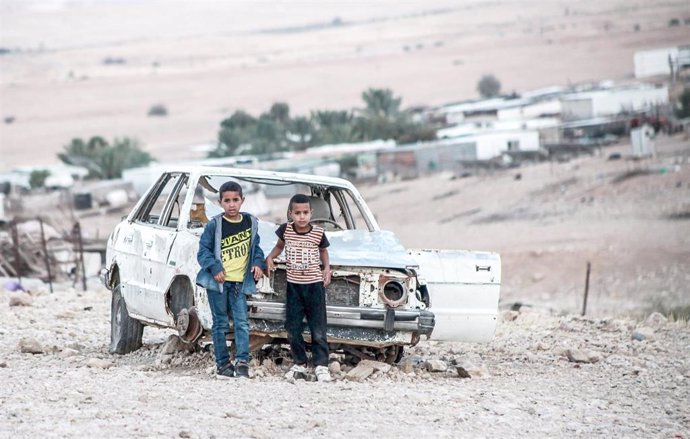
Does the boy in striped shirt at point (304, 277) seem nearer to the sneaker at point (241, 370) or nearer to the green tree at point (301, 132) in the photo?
the sneaker at point (241, 370)

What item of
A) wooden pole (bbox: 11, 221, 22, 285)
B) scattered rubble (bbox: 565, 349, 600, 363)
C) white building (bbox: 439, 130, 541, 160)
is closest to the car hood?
scattered rubble (bbox: 565, 349, 600, 363)

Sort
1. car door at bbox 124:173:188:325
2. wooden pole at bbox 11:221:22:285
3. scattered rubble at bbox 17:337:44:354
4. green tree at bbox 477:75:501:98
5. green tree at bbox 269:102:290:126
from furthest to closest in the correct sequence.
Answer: green tree at bbox 477:75:501:98, green tree at bbox 269:102:290:126, wooden pole at bbox 11:221:22:285, scattered rubble at bbox 17:337:44:354, car door at bbox 124:173:188:325

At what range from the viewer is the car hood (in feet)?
33.6

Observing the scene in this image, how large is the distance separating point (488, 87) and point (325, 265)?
330 ft

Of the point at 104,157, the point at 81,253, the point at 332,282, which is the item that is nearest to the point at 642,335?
the point at 332,282

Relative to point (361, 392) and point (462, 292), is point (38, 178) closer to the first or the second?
point (462, 292)

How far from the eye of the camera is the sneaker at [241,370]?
399 inches

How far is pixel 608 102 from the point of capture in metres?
76.9

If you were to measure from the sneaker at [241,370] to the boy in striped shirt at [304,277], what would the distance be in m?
0.30

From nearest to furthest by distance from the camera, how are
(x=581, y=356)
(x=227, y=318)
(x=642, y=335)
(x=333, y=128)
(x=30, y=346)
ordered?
(x=227, y=318) < (x=30, y=346) < (x=581, y=356) < (x=642, y=335) < (x=333, y=128)

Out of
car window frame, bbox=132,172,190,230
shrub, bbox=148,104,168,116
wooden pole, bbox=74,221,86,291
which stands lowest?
wooden pole, bbox=74,221,86,291

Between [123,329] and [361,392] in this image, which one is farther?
[123,329]

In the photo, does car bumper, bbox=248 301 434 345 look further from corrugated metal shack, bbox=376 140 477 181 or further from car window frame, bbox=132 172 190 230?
corrugated metal shack, bbox=376 140 477 181

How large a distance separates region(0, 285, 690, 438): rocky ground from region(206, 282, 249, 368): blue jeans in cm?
21
